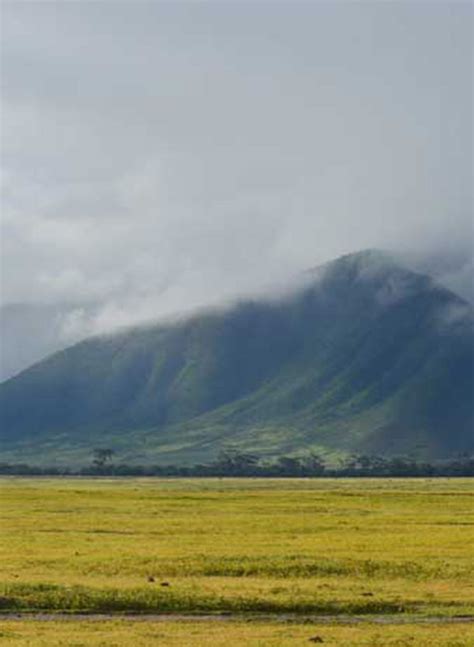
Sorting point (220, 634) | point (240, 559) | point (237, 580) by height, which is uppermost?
point (240, 559)

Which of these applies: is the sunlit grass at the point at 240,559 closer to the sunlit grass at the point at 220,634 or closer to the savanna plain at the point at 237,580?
the savanna plain at the point at 237,580

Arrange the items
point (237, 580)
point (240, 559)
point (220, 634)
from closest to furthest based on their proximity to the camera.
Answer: point (220, 634) < point (237, 580) < point (240, 559)

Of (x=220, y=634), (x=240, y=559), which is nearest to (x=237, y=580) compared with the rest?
(x=240, y=559)

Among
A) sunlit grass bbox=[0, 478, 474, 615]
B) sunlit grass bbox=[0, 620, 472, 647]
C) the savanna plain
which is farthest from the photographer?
sunlit grass bbox=[0, 478, 474, 615]

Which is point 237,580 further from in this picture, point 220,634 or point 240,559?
point 220,634

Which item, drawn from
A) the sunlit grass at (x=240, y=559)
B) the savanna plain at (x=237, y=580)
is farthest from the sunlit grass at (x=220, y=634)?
the sunlit grass at (x=240, y=559)

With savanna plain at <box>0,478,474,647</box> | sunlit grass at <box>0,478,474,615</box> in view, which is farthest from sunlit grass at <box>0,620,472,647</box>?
sunlit grass at <box>0,478,474,615</box>

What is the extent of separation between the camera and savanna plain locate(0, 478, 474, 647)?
59531 mm

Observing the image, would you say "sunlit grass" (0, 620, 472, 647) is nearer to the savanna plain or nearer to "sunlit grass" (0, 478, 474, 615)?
the savanna plain

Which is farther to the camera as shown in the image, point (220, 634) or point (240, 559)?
point (240, 559)

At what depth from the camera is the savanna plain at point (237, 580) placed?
195 feet

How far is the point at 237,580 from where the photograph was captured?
79000mm

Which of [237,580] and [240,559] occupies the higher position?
[240,559]

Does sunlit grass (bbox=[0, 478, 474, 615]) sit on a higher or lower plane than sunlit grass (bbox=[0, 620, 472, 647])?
higher
